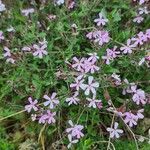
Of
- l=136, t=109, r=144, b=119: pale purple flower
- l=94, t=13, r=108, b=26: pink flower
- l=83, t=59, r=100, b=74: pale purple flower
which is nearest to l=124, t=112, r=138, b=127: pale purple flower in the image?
l=136, t=109, r=144, b=119: pale purple flower

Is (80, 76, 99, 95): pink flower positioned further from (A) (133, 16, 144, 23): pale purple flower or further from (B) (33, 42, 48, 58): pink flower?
(A) (133, 16, 144, 23): pale purple flower

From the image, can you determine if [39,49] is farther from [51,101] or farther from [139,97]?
[139,97]

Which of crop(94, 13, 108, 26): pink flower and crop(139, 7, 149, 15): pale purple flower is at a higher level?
crop(139, 7, 149, 15): pale purple flower

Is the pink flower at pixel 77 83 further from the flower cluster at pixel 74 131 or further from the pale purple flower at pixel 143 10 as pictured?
the pale purple flower at pixel 143 10

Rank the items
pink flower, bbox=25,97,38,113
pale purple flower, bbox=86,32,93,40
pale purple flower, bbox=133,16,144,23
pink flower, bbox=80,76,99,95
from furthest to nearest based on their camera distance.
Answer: pale purple flower, bbox=133,16,144,23 → pale purple flower, bbox=86,32,93,40 → pink flower, bbox=25,97,38,113 → pink flower, bbox=80,76,99,95

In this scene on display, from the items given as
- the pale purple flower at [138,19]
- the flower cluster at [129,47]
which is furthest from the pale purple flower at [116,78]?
the pale purple flower at [138,19]

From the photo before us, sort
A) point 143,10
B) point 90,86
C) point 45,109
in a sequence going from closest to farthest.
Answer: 1. point 90,86
2. point 45,109
3. point 143,10

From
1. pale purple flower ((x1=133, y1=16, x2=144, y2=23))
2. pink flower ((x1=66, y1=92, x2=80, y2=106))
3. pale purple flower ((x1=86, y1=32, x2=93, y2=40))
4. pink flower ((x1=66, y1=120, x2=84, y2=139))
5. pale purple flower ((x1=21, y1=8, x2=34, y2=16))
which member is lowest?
pink flower ((x1=66, y1=120, x2=84, y2=139))

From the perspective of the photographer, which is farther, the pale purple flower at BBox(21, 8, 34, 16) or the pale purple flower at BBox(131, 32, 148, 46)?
the pale purple flower at BBox(21, 8, 34, 16)

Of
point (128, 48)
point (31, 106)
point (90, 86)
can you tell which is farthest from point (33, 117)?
point (128, 48)

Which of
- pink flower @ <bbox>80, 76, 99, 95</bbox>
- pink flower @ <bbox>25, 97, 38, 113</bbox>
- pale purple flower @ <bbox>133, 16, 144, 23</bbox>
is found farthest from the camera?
pale purple flower @ <bbox>133, 16, 144, 23</bbox>

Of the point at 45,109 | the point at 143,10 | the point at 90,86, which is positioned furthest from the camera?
the point at 143,10

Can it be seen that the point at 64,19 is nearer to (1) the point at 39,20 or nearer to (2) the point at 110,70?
(1) the point at 39,20
